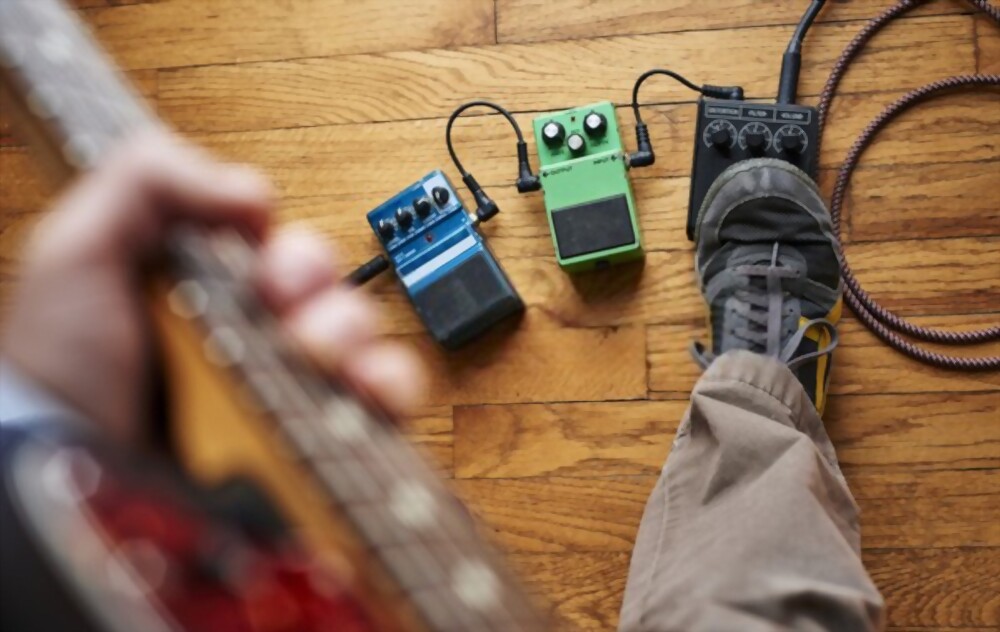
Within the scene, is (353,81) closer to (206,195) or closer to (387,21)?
(387,21)

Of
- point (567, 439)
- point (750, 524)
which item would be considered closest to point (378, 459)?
point (750, 524)

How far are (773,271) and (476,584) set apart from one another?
32.5 inches

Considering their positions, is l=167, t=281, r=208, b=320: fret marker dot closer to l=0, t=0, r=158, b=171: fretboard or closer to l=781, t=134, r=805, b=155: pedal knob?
l=0, t=0, r=158, b=171: fretboard

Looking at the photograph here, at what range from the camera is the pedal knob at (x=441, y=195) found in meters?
1.20

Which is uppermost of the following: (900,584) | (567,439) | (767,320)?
(767,320)

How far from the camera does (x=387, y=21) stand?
4.18ft

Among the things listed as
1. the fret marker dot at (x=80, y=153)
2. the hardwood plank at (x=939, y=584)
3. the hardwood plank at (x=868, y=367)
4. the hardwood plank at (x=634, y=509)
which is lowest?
the hardwood plank at (x=939, y=584)

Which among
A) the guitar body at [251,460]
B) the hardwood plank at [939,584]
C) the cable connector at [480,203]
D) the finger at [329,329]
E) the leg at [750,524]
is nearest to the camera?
the guitar body at [251,460]

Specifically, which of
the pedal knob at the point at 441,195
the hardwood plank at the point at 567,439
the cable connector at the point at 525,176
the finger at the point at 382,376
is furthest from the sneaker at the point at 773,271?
the finger at the point at 382,376

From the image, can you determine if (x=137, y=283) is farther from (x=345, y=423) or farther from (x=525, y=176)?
(x=525, y=176)

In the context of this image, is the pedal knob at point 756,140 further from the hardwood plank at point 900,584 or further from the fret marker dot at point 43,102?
the fret marker dot at point 43,102

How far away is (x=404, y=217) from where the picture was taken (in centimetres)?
121

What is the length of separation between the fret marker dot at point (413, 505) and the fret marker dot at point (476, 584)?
0.03 metres

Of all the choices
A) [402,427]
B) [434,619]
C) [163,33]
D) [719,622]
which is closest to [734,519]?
[719,622]
